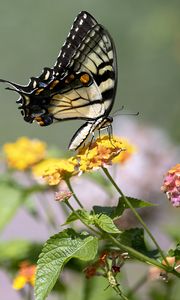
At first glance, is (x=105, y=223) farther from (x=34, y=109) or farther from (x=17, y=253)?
(x=17, y=253)

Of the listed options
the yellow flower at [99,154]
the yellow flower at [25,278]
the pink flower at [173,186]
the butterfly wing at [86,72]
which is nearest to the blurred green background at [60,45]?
the butterfly wing at [86,72]

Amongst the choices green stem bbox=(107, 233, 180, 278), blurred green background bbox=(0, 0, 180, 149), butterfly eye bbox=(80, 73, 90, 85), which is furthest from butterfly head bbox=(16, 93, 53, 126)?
blurred green background bbox=(0, 0, 180, 149)

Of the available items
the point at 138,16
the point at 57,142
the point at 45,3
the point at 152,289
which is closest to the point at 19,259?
the point at 152,289

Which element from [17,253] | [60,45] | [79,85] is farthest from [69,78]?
[60,45]

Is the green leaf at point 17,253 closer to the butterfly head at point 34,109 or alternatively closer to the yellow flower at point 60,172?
the butterfly head at point 34,109

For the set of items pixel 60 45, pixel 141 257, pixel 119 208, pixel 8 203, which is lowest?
pixel 141 257
